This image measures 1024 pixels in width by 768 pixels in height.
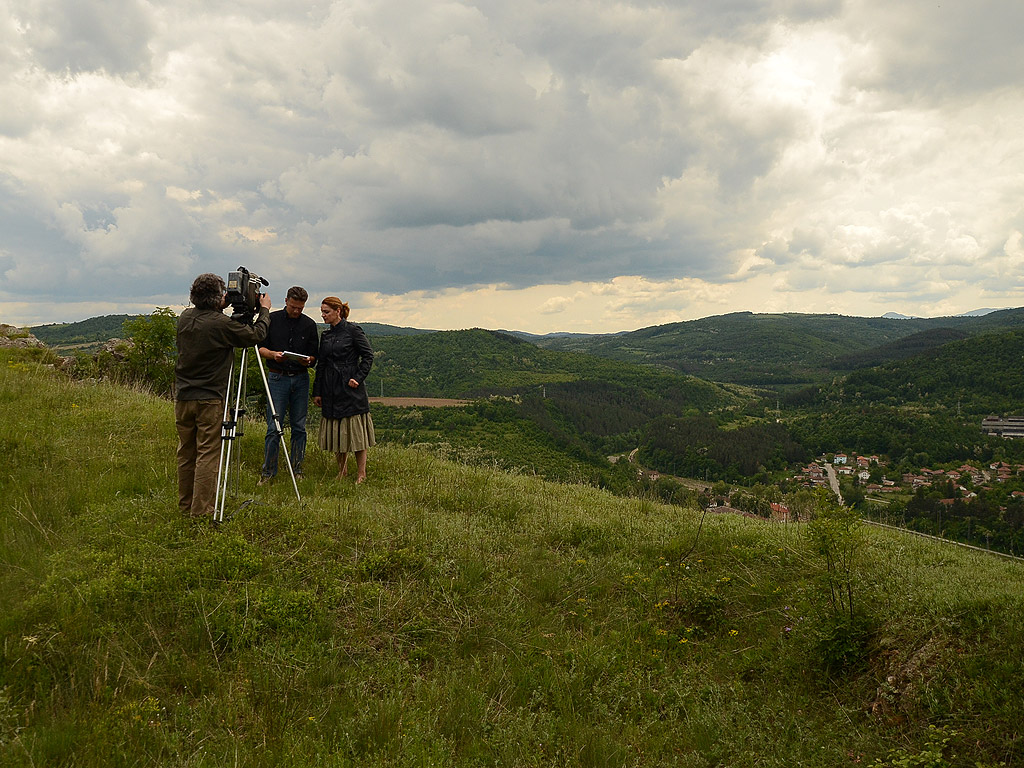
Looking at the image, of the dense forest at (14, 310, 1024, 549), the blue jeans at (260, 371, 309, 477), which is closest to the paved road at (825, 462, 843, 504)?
the dense forest at (14, 310, 1024, 549)

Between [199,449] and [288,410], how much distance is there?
8.31ft

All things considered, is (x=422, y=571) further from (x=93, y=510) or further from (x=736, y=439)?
(x=736, y=439)

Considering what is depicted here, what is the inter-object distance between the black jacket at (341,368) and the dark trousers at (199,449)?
97.2 inches

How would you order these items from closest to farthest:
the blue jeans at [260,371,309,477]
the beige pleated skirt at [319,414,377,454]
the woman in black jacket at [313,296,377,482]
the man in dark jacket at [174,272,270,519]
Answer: the man in dark jacket at [174,272,270,519] → the blue jeans at [260,371,309,477] → the woman in black jacket at [313,296,377,482] → the beige pleated skirt at [319,414,377,454]

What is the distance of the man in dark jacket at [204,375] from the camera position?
5.36 m

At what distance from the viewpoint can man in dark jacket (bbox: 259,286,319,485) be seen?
24.6ft

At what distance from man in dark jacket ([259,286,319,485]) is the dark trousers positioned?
168cm

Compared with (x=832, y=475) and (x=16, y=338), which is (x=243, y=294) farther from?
(x=832, y=475)

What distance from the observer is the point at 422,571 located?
5449 millimetres

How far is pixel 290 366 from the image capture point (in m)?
7.62

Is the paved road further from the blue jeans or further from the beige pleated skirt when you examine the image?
the blue jeans

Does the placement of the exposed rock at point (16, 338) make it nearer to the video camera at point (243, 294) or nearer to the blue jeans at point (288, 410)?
the blue jeans at point (288, 410)

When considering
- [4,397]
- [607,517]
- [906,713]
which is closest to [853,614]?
[906,713]

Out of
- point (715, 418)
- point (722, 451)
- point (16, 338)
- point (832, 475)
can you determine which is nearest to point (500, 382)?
point (715, 418)
